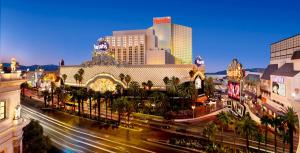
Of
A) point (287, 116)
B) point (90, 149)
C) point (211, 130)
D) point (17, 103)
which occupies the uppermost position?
point (17, 103)

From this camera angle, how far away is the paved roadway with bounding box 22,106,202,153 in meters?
43.2

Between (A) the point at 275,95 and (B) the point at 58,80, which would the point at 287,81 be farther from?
(B) the point at 58,80

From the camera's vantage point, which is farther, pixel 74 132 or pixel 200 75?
pixel 200 75

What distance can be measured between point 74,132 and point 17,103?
33801 mm

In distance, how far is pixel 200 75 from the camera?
94.2m

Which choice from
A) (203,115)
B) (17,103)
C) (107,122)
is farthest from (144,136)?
(17,103)

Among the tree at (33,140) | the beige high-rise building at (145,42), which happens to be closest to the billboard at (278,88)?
the tree at (33,140)

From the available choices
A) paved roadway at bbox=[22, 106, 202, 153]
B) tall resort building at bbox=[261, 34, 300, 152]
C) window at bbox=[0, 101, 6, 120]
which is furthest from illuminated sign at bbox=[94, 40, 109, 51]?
window at bbox=[0, 101, 6, 120]

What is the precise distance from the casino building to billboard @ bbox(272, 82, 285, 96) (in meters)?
25.4

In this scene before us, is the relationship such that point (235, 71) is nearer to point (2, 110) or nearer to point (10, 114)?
point (10, 114)

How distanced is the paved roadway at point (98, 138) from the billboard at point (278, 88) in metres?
41.6

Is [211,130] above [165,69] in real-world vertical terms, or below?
below

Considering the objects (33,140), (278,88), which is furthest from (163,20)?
(33,140)

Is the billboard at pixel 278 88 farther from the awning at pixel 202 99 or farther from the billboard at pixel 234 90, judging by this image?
the awning at pixel 202 99
